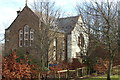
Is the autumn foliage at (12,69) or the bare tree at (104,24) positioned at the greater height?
the bare tree at (104,24)

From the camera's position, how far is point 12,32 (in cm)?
2541

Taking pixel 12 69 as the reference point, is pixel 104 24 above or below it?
above

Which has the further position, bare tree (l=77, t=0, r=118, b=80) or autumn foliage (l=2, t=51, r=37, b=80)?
bare tree (l=77, t=0, r=118, b=80)

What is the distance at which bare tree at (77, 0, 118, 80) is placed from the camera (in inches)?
375

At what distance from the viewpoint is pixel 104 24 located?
1008 centimetres

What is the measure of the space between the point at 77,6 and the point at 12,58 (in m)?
5.74

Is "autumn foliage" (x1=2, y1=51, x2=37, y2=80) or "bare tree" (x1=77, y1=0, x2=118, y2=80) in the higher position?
"bare tree" (x1=77, y1=0, x2=118, y2=80)

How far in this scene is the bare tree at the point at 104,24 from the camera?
9.52m

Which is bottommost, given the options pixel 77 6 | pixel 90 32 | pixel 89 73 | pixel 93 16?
pixel 89 73

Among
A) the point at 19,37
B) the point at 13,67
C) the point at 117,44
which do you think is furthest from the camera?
the point at 19,37

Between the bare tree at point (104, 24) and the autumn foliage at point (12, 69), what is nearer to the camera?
the autumn foliage at point (12, 69)

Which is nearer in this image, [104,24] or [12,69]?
[12,69]

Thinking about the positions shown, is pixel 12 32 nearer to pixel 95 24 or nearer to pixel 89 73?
Answer: pixel 89 73

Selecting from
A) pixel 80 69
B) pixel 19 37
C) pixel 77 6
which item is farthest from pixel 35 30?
pixel 19 37
